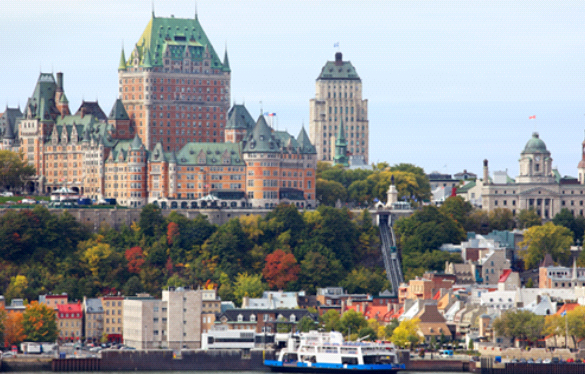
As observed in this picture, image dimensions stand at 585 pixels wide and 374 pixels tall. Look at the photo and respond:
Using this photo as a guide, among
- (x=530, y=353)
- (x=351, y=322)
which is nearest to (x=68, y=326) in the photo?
(x=351, y=322)

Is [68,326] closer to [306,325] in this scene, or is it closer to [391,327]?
[306,325]

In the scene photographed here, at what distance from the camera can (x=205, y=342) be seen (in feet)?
611

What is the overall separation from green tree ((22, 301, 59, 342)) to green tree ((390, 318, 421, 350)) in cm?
3859

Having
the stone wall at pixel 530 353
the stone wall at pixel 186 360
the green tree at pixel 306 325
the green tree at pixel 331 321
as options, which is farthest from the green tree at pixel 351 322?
the stone wall at pixel 530 353

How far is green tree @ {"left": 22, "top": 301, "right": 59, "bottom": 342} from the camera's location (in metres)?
190

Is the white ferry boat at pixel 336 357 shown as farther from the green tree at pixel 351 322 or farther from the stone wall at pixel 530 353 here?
the stone wall at pixel 530 353

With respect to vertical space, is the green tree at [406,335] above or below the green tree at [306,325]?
below

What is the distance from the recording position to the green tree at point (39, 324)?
19050 centimetres

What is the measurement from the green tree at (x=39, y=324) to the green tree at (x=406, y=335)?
3859cm

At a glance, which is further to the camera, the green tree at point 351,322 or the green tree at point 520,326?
the green tree at point 351,322

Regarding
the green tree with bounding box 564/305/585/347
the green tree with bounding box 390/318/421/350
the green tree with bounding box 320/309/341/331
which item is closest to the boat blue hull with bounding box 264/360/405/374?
the green tree with bounding box 390/318/421/350

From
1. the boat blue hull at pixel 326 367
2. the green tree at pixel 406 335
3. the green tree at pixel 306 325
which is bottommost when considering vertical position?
the boat blue hull at pixel 326 367

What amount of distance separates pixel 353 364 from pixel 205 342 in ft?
61.8

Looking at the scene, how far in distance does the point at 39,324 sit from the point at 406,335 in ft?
135
